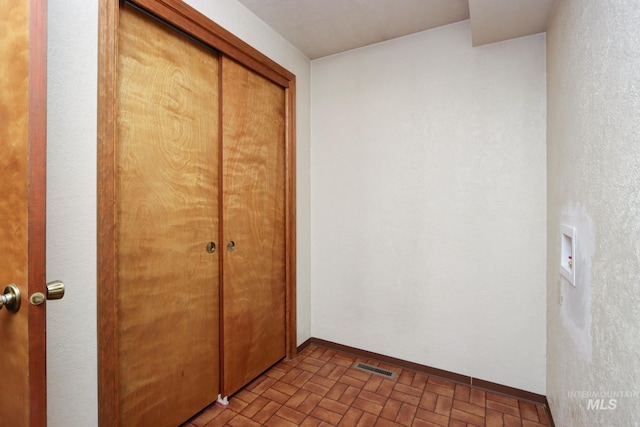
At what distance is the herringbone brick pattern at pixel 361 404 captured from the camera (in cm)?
179

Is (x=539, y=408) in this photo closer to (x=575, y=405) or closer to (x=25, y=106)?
(x=575, y=405)

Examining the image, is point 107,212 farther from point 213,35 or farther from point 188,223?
point 213,35

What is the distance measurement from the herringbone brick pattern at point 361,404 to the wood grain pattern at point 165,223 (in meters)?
0.29

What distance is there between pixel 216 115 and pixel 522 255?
6.90 feet

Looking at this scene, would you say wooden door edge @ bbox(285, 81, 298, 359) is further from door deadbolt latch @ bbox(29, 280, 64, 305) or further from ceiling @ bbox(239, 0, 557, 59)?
door deadbolt latch @ bbox(29, 280, 64, 305)

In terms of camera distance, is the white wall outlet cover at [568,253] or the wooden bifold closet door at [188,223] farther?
the wooden bifold closet door at [188,223]

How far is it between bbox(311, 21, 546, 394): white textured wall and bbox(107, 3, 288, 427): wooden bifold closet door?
562mm

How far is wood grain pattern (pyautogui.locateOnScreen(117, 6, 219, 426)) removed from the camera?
1461mm

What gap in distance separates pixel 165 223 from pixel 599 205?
181 cm

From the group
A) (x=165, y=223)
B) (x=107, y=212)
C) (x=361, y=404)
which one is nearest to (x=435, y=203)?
(x=361, y=404)

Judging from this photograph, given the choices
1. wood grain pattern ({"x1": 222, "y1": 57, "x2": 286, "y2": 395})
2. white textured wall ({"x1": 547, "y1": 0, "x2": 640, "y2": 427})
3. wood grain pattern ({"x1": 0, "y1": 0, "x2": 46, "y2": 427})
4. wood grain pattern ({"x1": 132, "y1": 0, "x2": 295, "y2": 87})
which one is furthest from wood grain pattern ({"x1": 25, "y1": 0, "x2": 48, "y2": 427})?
white textured wall ({"x1": 547, "y1": 0, "x2": 640, "y2": 427})

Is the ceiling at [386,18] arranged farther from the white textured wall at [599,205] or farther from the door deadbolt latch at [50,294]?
the door deadbolt latch at [50,294]

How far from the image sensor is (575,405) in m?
1.26

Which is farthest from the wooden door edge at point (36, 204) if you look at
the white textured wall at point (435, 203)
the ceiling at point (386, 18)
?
the white textured wall at point (435, 203)
